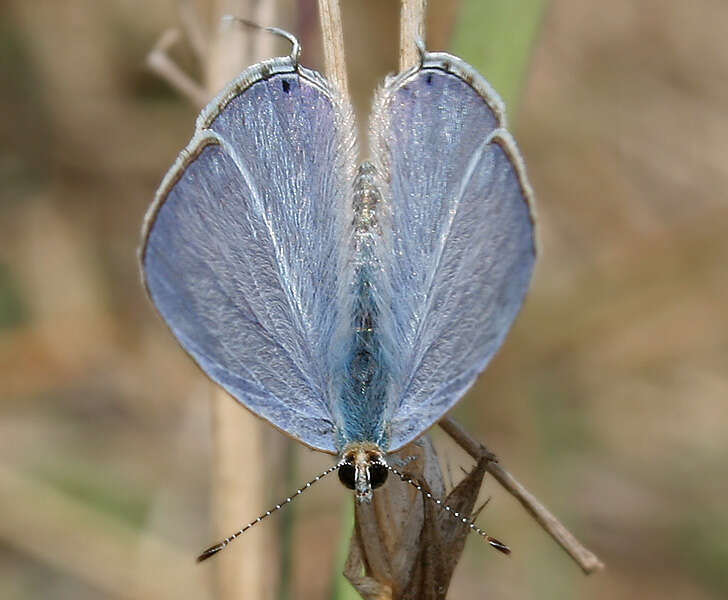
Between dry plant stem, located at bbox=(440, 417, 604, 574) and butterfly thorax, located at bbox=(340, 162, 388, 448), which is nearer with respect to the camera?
dry plant stem, located at bbox=(440, 417, 604, 574)

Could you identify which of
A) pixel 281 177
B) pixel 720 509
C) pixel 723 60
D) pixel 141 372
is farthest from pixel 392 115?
pixel 723 60

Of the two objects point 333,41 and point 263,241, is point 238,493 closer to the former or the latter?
point 263,241

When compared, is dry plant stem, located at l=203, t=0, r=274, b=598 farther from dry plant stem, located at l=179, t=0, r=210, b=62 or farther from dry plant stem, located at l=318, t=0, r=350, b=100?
dry plant stem, located at l=318, t=0, r=350, b=100

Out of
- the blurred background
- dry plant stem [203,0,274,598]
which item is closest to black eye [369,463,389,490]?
dry plant stem [203,0,274,598]

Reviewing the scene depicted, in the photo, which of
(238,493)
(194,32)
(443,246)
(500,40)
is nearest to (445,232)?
(443,246)

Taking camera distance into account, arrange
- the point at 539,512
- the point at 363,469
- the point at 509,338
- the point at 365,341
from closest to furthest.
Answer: the point at 539,512 → the point at 363,469 → the point at 365,341 → the point at 509,338

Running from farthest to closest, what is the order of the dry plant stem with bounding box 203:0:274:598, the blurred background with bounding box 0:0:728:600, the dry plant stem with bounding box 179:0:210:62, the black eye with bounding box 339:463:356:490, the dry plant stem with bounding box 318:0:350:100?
the blurred background with bounding box 0:0:728:600 → the dry plant stem with bounding box 179:0:210:62 → the dry plant stem with bounding box 203:0:274:598 → the dry plant stem with bounding box 318:0:350:100 → the black eye with bounding box 339:463:356:490

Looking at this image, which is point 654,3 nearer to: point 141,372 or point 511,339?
point 511,339
